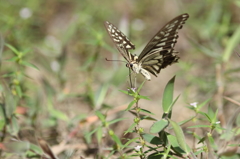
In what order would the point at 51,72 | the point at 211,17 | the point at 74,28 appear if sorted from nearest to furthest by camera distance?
the point at 51,72 → the point at 74,28 → the point at 211,17

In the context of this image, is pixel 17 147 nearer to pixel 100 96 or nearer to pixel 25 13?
pixel 100 96

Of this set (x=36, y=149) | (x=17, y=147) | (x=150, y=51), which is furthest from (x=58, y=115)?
(x=150, y=51)

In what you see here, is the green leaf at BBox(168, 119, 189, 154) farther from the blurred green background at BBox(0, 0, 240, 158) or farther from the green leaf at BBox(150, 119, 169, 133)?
the blurred green background at BBox(0, 0, 240, 158)

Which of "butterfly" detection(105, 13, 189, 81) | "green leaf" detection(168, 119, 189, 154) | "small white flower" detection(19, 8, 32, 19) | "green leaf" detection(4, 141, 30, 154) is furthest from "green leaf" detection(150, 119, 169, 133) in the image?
"small white flower" detection(19, 8, 32, 19)

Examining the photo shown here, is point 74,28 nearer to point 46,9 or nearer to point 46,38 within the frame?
point 46,38

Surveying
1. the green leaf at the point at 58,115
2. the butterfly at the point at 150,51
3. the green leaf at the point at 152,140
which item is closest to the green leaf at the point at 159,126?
the green leaf at the point at 152,140

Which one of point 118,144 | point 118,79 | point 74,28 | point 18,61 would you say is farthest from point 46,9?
point 118,144
